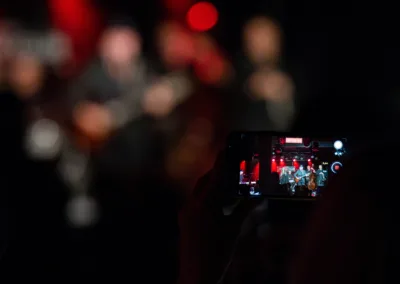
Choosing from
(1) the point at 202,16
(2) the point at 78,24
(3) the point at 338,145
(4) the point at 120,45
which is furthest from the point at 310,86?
(2) the point at 78,24

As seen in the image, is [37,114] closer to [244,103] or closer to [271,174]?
[244,103]

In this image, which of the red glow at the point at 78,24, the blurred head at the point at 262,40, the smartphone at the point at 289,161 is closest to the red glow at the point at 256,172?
the smartphone at the point at 289,161

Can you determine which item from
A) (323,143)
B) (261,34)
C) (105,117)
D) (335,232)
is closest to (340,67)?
(261,34)

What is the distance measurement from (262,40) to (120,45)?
67 cm

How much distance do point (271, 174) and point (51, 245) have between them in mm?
1086

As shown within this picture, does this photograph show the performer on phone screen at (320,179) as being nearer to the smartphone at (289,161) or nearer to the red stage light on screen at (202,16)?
the smartphone at (289,161)

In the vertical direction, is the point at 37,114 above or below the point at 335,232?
above

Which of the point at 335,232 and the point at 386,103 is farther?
the point at 386,103

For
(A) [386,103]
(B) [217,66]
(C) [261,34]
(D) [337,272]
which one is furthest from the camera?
(B) [217,66]

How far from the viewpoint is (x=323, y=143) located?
40.3 inches

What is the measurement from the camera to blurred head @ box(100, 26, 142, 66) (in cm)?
207

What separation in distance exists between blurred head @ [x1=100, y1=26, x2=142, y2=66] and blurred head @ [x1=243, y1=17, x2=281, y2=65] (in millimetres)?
484

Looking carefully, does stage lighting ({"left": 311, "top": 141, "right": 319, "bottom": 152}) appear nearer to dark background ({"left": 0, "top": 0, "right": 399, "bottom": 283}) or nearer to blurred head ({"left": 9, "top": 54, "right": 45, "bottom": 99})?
dark background ({"left": 0, "top": 0, "right": 399, "bottom": 283})

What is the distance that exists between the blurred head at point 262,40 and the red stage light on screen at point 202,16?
0.46 feet
